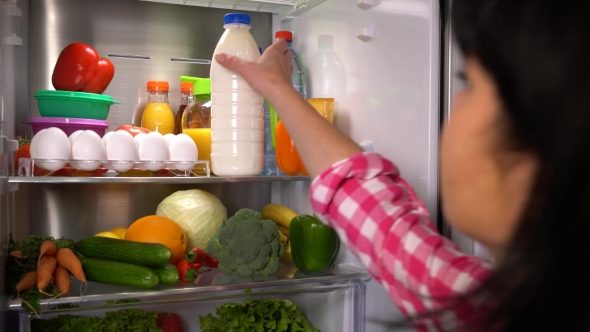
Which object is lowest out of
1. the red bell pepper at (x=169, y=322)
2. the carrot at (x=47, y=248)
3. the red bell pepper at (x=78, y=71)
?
the red bell pepper at (x=169, y=322)

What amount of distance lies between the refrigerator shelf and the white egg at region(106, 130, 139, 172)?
0.91ft

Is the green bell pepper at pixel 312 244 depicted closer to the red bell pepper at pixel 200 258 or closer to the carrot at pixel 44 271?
the red bell pepper at pixel 200 258

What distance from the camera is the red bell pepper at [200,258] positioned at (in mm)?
1472

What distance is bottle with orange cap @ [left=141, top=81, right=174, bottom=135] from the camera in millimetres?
1697

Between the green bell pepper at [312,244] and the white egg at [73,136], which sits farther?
the green bell pepper at [312,244]

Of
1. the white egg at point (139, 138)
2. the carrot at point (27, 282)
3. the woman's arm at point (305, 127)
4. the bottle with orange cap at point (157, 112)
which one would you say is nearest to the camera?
the woman's arm at point (305, 127)

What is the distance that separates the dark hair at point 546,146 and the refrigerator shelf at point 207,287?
956 millimetres

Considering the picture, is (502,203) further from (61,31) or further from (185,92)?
(61,31)

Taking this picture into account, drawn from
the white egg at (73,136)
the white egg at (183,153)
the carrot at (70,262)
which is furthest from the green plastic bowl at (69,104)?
the carrot at (70,262)

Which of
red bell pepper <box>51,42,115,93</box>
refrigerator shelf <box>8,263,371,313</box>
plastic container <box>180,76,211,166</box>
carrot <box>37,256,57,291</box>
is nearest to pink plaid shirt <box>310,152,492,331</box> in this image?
refrigerator shelf <box>8,263,371,313</box>

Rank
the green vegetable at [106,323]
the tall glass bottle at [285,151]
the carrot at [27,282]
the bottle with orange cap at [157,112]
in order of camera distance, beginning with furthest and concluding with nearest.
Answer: the bottle with orange cap at [157,112] → the tall glass bottle at [285,151] → the green vegetable at [106,323] → the carrot at [27,282]

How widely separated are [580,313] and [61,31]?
63.2 inches

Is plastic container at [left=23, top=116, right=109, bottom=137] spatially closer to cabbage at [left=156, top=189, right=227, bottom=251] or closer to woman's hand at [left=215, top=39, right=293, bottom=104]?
cabbage at [left=156, top=189, right=227, bottom=251]

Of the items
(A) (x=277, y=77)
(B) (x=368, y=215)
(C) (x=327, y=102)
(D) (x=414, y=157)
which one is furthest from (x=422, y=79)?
(B) (x=368, y=215)
